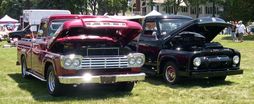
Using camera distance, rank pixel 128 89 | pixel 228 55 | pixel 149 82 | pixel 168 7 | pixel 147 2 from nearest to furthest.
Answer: pixel 128 89 < pixel 228 55 < pixel 149 82 < pixel 168 7 < pixel 147 2

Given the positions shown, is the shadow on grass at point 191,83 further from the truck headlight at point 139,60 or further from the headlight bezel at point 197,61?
the truck headlight at point 139,60

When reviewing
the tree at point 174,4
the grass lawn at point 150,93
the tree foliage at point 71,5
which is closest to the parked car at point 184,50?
the grass lawn at point 150,93

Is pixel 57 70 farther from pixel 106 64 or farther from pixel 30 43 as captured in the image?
pixel 30 43

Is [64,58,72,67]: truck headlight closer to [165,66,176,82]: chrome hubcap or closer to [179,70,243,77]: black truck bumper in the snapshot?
[179,70,243,77]: black truck bumper

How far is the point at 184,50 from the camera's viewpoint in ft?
38.7

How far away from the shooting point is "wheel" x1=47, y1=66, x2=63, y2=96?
996 centimetres

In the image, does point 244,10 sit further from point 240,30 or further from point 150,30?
point 150,30

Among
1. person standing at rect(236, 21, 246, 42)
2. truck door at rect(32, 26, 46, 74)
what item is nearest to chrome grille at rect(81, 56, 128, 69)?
truck door at rect(32, 26, 46, 74)

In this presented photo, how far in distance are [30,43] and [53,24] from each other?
45.6 inches

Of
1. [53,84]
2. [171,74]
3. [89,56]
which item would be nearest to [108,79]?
[89,56]

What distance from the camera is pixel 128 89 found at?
10.9 m

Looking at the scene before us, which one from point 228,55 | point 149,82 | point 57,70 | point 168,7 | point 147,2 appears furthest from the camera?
point 147,2

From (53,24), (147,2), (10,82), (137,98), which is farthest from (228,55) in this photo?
(147,2)

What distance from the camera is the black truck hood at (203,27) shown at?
12.0 meters
